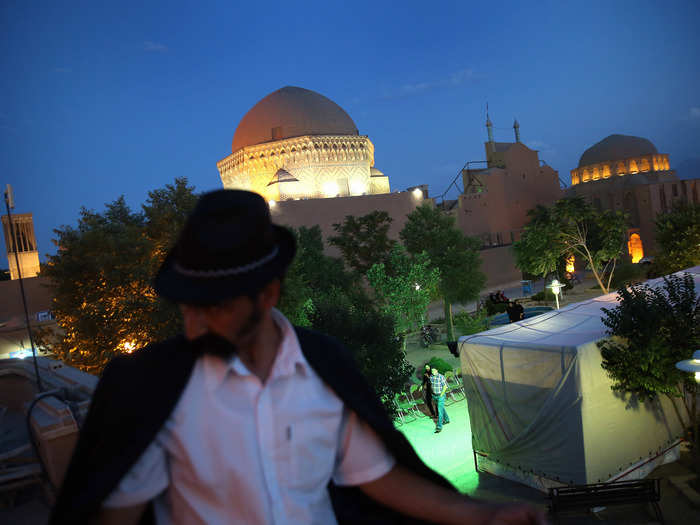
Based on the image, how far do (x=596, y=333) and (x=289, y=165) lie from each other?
23121 mm

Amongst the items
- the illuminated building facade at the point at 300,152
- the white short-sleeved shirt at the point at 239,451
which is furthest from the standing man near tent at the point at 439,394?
the illuminated building facade at the point at 300,152

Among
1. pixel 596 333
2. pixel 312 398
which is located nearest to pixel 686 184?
pixel 596 333

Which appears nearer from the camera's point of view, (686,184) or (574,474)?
(574,474)

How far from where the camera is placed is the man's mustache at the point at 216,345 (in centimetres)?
105

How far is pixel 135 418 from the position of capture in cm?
99

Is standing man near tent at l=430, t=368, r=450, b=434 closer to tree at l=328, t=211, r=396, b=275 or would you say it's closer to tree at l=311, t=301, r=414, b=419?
tree at l=311, t=301, r=414, b=419

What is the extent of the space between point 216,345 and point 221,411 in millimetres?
137

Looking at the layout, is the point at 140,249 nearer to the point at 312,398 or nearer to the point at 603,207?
the point at 312,398

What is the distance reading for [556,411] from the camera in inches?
268

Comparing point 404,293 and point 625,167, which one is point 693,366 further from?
point 625,167

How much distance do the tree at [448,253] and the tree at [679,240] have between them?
20.7ft

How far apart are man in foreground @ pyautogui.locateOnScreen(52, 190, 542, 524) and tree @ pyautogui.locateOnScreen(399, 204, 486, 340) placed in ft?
52.2

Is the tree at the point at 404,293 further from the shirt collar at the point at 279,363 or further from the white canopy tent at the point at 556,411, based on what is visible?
the shirt collar at the point at 279,363

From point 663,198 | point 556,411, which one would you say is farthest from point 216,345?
point 663,198
